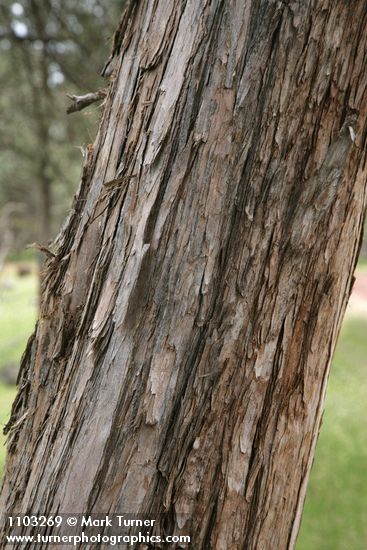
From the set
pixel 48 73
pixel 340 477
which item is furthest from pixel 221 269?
pixel 48 73

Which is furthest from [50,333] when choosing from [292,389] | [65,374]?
[292,389]

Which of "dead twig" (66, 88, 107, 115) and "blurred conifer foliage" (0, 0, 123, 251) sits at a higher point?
"blurred conifer foliage" (0, 0, 123, 251)

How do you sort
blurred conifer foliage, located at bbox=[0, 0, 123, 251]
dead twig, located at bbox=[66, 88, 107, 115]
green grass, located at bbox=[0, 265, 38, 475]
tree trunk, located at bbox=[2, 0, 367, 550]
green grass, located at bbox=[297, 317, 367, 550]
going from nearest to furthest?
tree trunk, located at bbox=[2, 0, 367, 550]
dead twig, located at bbox=[66, 88, 107, 115]
green grass, located at bbox=[297, 317, 367, 550]
blurred conifer foliage, located at bbox=[0, 0, 123, 251]
green grass, located at bbox=[0, 265, 38, 475]

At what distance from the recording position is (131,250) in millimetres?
1154

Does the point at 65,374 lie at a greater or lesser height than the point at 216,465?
greater

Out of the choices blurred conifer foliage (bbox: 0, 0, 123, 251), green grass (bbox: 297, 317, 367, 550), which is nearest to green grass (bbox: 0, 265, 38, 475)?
blurred conifer foliage (bbox: 0, 0, 123, 251)

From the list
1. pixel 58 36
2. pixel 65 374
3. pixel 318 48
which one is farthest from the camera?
pixel 58 36

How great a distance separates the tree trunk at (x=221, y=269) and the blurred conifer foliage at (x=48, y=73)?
399cm

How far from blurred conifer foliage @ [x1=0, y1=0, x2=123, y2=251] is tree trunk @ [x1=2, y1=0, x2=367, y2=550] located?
13.1 feet

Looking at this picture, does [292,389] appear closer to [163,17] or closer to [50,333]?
[50,333]

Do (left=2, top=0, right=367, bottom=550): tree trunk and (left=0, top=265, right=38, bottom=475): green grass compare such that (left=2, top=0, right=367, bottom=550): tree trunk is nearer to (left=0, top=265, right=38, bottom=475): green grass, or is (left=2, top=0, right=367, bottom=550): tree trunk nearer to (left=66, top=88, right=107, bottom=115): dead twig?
(left=66, top=88, right=107, bottom=115): dead twig

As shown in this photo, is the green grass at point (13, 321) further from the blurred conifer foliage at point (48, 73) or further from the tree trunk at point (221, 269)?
the tree trunk at point (221, 269)

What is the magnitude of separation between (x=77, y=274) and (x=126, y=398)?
306 mm

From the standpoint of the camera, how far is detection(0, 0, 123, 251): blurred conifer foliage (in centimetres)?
600
